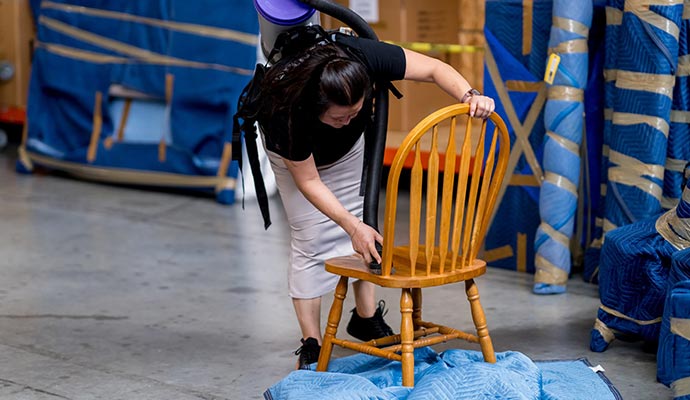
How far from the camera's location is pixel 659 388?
321 cm

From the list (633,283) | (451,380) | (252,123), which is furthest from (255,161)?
(633,283)

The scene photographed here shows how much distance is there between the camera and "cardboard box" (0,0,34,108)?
8.01 meters

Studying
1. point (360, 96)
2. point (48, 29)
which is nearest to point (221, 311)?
point (360, 96)

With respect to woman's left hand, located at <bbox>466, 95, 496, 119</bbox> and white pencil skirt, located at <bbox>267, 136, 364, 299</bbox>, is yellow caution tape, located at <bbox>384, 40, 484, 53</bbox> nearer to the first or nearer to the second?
white pencil skirt, located at <bbox>267, 136, 364, 299</bbox>

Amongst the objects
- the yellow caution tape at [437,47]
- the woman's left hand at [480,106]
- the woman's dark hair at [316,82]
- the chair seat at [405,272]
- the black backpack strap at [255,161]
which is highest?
the yellow caution tape at [437,47]

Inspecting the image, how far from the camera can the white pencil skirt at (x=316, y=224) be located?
10.8 feet

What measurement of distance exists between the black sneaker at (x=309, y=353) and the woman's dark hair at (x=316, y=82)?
88cm

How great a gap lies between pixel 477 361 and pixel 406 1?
363cm

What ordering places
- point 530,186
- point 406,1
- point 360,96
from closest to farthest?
point 360,96 < point 530,186 < point 406,1

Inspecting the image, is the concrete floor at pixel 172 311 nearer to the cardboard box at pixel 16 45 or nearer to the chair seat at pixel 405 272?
the chair seat at pixel 405 272

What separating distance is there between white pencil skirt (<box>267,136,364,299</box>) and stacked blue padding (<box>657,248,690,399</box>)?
106 cm

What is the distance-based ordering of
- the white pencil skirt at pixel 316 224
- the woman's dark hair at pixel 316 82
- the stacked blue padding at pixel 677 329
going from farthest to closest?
the white pencil skirt at pixel 316 224
the stacked blue padding at pixel 677 329
the woman's dark hair at pixel 316 82

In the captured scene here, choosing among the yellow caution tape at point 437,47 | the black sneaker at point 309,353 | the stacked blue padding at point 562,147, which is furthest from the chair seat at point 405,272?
the yellow caution tape at point 437,47

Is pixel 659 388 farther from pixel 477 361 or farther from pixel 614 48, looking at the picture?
pixel 614 48
